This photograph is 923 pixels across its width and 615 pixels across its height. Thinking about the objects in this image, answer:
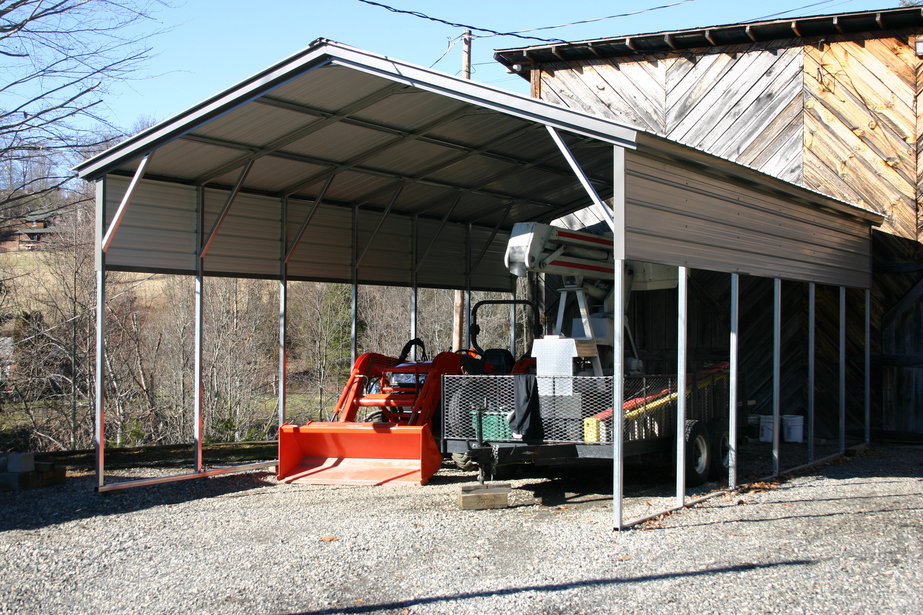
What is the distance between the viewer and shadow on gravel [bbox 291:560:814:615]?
17.0 feet

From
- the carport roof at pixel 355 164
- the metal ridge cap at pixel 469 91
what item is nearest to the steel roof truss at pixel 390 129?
the carport roof at pixel 355 164

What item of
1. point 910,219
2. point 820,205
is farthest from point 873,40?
point 820,205

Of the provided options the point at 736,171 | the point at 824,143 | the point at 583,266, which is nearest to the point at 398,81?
the point at 583,266

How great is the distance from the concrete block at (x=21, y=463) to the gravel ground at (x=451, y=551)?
49 cm

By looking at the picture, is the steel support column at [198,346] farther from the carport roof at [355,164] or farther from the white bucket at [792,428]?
the white bucket at [792,428]

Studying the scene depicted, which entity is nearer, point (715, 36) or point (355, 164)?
point (355, 164)

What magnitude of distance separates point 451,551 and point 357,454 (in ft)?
11.7

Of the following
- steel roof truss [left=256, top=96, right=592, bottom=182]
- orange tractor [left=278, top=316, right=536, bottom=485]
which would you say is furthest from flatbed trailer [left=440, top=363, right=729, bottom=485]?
steel roof truss [left=256, top=96, right=592, bottom=182]

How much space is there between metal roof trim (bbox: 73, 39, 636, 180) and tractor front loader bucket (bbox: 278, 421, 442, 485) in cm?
380

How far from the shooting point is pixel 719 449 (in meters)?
9.79

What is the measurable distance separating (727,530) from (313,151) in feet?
23.1

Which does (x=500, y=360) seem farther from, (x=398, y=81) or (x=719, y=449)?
(x=398, y=81)

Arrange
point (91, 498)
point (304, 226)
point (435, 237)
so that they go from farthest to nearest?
point (435, 237)
point (304, 226)
point (91, 498)

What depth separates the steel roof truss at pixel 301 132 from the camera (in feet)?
30.3
